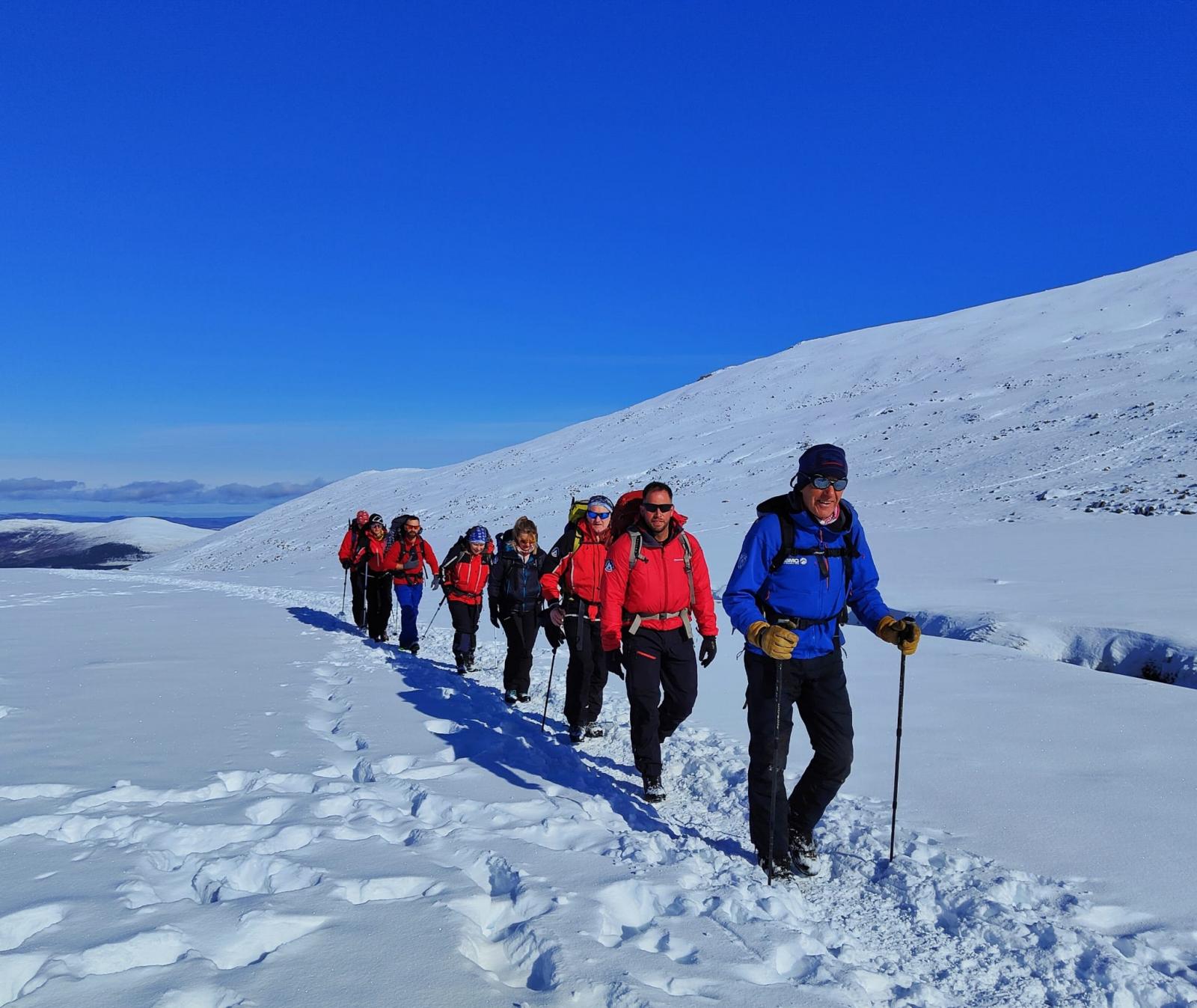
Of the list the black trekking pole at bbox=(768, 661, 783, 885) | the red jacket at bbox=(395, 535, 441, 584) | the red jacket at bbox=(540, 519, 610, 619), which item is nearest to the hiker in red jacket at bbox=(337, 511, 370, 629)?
the red jacket at bbox=(395, 535, 441, 584)

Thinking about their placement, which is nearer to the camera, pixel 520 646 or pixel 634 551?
pixel 634 551

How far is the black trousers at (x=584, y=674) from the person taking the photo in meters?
7.39

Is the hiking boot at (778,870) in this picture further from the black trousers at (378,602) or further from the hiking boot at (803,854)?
the black trousers at (378,602)

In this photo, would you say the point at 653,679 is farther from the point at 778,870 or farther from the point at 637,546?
the point at 778,870

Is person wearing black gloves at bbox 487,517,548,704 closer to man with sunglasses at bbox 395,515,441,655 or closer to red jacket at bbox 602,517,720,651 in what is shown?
man with sunglasses at bbox 395,515,441,655

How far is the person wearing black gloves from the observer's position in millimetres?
8969

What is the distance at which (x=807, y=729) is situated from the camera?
4445mm

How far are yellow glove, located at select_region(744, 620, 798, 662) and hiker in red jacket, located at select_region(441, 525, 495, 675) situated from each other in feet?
21.8

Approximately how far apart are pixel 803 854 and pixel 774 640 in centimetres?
137

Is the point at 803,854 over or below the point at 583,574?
below

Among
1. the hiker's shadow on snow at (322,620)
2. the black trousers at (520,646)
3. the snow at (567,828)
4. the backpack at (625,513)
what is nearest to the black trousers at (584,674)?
the snow at (567,828)

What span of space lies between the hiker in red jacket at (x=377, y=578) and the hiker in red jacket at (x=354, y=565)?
1.04ft

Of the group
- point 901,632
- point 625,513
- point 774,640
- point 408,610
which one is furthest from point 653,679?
point 408,610

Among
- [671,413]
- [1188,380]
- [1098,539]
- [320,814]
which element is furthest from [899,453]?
[320,814]
